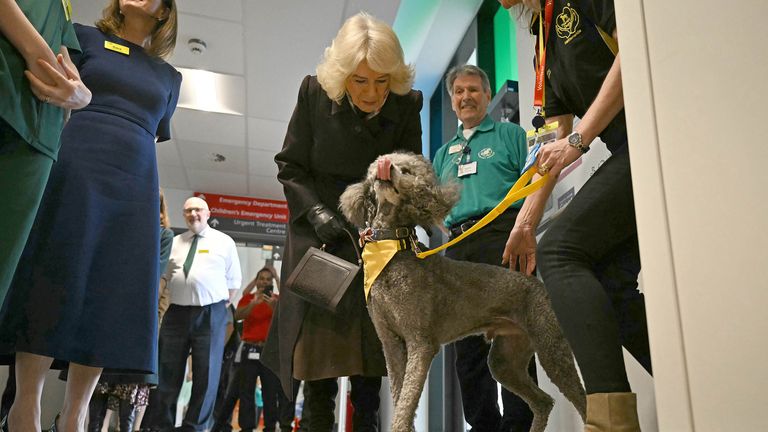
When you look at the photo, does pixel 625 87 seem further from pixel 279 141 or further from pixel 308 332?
pixel 279 141

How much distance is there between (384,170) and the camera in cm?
161

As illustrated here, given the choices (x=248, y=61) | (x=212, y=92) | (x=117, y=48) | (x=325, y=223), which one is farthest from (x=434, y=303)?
(x=212, y=92)

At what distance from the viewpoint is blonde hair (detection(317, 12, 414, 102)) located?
1800 mm

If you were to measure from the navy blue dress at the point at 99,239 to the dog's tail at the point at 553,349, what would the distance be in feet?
3.80

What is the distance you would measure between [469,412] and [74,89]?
1699 millimetres

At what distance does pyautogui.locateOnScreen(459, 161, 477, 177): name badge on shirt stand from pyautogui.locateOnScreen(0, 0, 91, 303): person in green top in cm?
156

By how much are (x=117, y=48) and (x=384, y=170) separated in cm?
103

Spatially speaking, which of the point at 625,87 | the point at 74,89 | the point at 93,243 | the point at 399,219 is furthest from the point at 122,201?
the point at 625,87

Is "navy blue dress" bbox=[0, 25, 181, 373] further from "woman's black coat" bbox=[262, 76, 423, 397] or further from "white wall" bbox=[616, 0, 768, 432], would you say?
"white wall" bbox=[616, 0, 768, 432]

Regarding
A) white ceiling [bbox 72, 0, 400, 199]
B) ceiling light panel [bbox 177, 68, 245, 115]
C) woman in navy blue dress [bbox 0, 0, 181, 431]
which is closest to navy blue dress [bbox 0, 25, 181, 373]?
woman in navy blue dress [bbox 0, 0, 181, 431]

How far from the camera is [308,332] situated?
5.84ft

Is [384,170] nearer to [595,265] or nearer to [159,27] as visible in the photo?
[595,265]

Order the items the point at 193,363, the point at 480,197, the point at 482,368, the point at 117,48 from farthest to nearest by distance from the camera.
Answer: the point at 193,363 → the point at 480,197 → the point at 482,368 → the point at 117,48

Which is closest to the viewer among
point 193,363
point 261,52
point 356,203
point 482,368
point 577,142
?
point 577,142
